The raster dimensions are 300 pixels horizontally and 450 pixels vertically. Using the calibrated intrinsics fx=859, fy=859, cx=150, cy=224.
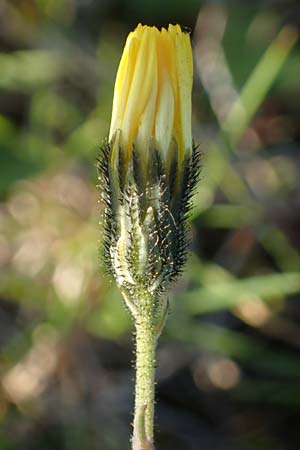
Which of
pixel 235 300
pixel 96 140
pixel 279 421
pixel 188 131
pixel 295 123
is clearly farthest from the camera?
pixel 295 123

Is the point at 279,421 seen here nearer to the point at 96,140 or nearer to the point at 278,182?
the point at 278,182

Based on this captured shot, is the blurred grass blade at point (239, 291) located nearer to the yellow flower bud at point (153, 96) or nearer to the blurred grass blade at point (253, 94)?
the blurred grass blade at point (253, 94)

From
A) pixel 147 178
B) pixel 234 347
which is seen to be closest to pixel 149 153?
pixel 147 178

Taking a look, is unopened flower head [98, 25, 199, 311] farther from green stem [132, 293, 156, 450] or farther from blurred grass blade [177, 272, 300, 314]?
blurred grass blade [177, 272, 300, 314]

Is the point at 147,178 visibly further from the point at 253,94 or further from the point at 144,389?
the point at 253,94

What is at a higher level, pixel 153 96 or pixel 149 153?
pixel 153 96

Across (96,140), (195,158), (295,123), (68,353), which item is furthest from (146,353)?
(295,123)
